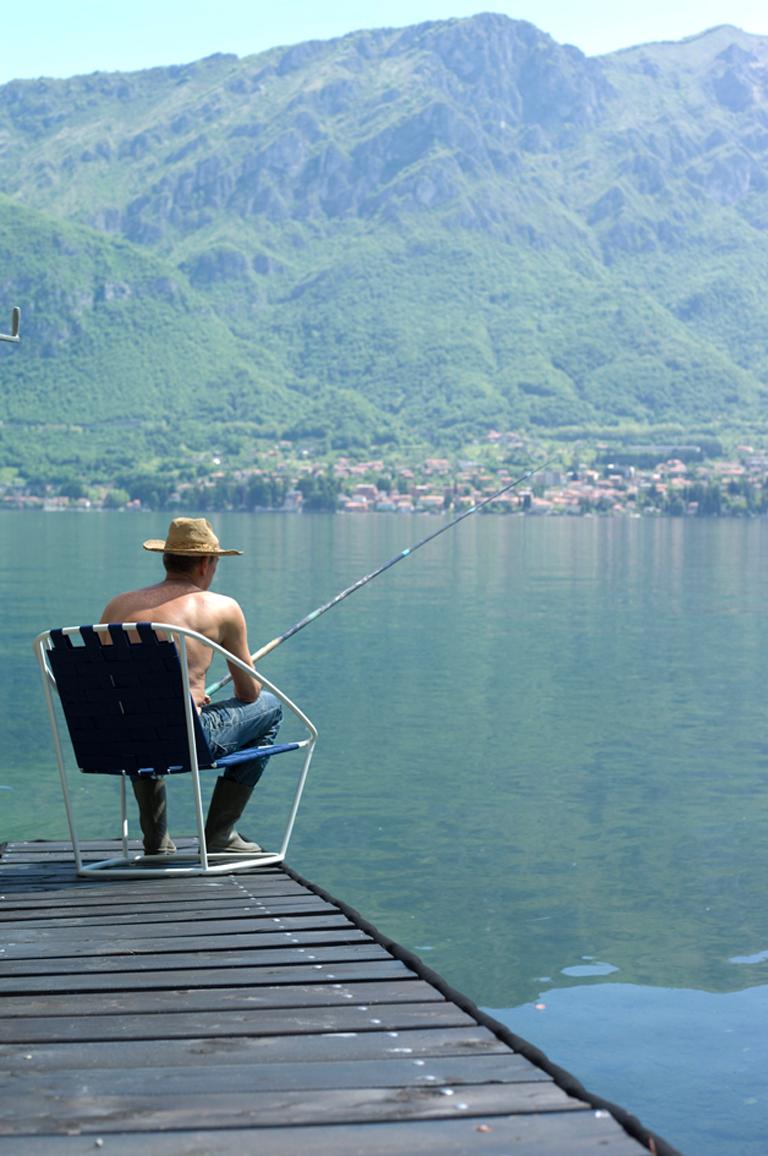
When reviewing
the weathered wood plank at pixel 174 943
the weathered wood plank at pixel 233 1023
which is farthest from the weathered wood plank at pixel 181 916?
the weathered wood plank at pixel 233 1023

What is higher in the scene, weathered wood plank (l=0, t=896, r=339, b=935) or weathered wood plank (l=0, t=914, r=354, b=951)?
weathered wood plank (l=0, t=914, r=354, b=951)

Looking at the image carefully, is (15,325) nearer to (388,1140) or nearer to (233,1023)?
(233,1023)

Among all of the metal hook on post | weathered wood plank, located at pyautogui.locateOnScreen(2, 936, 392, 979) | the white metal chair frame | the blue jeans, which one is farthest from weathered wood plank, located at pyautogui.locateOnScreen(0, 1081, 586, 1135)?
the metal hook on post

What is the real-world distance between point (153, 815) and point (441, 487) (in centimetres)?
11760

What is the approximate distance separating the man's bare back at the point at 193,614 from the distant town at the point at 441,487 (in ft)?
345

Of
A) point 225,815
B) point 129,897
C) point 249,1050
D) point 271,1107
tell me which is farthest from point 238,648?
point 271,1107

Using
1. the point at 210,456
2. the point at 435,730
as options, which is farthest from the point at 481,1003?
the point at 210,456

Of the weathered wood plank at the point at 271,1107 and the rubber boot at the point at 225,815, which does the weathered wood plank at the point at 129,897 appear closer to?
the rubber boot at the point at 225,815

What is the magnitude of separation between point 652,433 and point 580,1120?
503 ft

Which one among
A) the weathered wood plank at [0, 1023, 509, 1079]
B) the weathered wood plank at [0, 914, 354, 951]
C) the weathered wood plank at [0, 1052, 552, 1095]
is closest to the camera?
the weathered wood plank at [0, 1052, 552, 1095]

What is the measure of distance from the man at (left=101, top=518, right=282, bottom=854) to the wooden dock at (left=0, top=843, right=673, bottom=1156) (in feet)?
3.09

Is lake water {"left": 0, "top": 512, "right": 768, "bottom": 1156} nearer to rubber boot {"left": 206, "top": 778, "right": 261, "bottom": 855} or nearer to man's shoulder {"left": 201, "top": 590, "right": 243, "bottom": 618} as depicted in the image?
rubber boot {"left": 206, "top": 778, "right": 261, "bottom": 855}

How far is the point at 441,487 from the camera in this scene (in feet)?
404

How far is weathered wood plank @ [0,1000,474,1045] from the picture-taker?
351 centimetres
